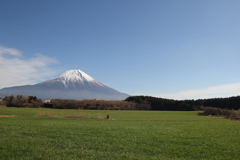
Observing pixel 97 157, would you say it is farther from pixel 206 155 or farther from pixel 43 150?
pixel 206 155

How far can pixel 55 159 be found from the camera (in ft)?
22.2

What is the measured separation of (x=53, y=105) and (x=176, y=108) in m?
61.5

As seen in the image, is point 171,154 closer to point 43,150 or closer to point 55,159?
point 55,159

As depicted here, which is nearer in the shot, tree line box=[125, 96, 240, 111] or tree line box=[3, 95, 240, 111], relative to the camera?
tree line box=[3, 95, 240, 111]

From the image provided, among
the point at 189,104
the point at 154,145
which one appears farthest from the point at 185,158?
the point at 189,104

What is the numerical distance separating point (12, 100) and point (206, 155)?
8210 centimetres

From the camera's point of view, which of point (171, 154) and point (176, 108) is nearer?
point (171, 154)

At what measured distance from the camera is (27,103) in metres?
72.7

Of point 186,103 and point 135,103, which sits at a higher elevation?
point 186,103

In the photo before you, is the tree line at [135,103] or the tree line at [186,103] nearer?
the tree line at [135,103]

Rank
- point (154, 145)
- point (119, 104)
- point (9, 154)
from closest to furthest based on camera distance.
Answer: point (9, 154) → point (154, 145) → point (119, 104)

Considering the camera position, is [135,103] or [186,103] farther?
[135,103]

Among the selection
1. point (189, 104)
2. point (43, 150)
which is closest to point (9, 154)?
point (43, 150)

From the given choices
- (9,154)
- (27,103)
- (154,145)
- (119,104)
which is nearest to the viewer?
(9,154)
